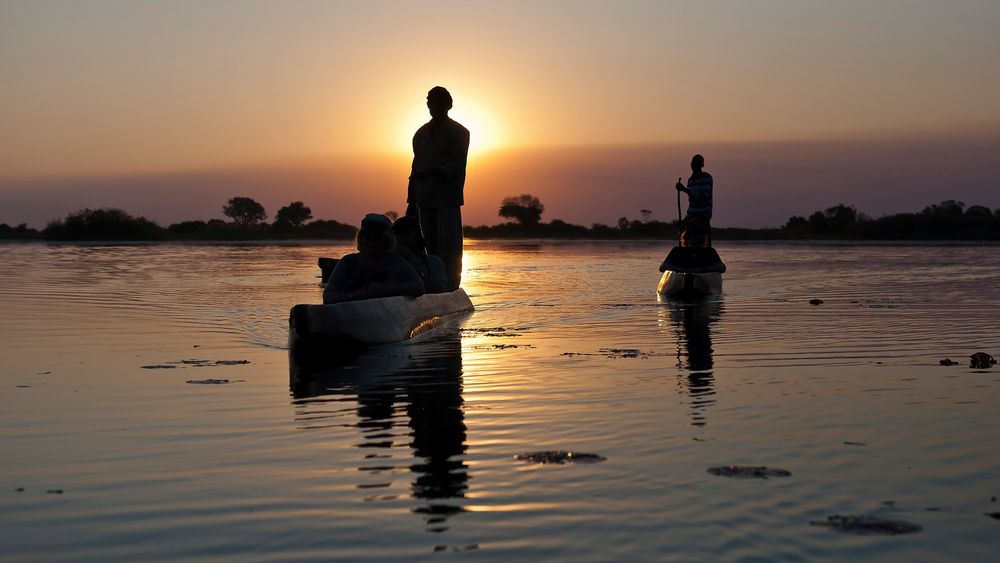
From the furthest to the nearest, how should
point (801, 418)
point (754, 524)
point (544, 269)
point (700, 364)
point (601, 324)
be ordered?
point (544, 269), point (601, 324), point (700, 364), point (801, 418), point (754, 524)

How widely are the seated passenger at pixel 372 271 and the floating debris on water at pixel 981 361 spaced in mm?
5939

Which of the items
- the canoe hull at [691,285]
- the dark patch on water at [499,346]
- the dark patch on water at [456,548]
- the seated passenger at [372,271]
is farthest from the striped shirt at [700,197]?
the dark patch on water at [456,548]

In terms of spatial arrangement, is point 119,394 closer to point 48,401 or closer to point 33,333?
point 48,401

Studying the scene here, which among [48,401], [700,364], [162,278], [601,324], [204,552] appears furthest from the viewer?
[162,278]

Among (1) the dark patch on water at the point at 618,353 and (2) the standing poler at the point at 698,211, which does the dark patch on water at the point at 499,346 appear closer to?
(1) the dark patch on water at the point at 618,353

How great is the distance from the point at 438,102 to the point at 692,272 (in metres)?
6.52

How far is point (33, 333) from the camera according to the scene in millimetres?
13344

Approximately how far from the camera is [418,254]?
15258 mm

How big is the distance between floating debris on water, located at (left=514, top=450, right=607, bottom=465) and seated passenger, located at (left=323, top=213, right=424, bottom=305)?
6658 millimetres

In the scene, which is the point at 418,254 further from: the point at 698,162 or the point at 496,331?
the point at 698,162

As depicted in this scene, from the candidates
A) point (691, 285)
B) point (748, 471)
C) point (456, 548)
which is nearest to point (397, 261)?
point (748, 471)

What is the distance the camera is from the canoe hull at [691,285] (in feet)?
67.3

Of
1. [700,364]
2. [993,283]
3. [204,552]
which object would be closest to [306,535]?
[204,552]

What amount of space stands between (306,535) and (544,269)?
32.5 m
